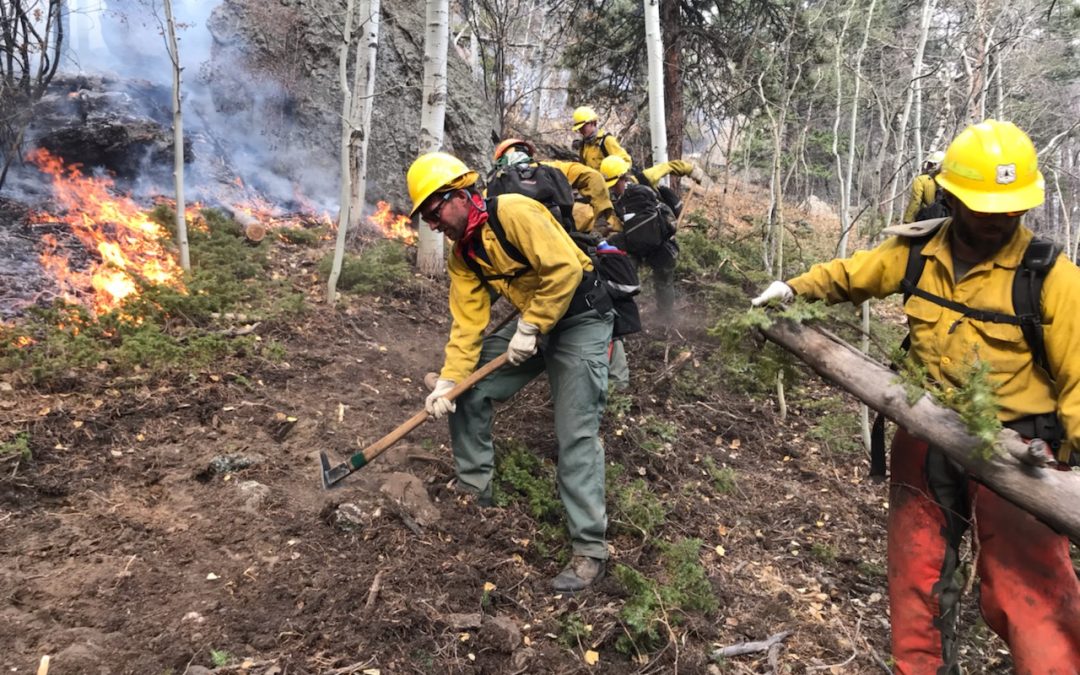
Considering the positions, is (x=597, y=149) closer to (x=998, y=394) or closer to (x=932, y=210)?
(x=932, y=210)

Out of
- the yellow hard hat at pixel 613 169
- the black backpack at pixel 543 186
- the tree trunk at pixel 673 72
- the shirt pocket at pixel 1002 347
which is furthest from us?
the tree trunk at pixel 673 72

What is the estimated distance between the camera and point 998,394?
2436 millimetres

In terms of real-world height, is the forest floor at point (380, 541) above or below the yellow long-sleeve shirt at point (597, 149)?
below

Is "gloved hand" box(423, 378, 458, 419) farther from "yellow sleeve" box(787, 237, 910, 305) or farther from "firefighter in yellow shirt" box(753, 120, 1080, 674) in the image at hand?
"firefighter in yellow shirt" box(753, 120, 1080, 674)

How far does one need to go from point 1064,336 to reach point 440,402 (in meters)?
2.87

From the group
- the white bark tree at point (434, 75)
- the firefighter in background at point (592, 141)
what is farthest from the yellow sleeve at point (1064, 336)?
the white bark tree at point (434, 75)

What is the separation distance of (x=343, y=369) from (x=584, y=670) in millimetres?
3763

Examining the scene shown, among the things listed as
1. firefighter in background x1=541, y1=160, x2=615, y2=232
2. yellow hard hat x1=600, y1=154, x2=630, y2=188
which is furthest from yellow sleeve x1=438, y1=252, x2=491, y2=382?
yellow hard hat x1=600, y1=154, x2=630, y2=188

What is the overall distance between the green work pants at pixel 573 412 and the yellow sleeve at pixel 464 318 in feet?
0.52

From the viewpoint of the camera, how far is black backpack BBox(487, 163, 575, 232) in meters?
4.37

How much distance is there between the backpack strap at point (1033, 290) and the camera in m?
2.29

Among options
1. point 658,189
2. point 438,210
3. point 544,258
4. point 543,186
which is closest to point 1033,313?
point 544,258

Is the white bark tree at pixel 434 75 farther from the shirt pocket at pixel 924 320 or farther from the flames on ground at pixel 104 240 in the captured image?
the shirt pocket at pixel 924 320

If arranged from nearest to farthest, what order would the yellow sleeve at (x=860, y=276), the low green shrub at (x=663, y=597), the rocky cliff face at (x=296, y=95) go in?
the yellow sleeve at (x=860, y=276), the low green shrub at (x=663, y=597), the rocky cliff face at (x=296, y=95)
